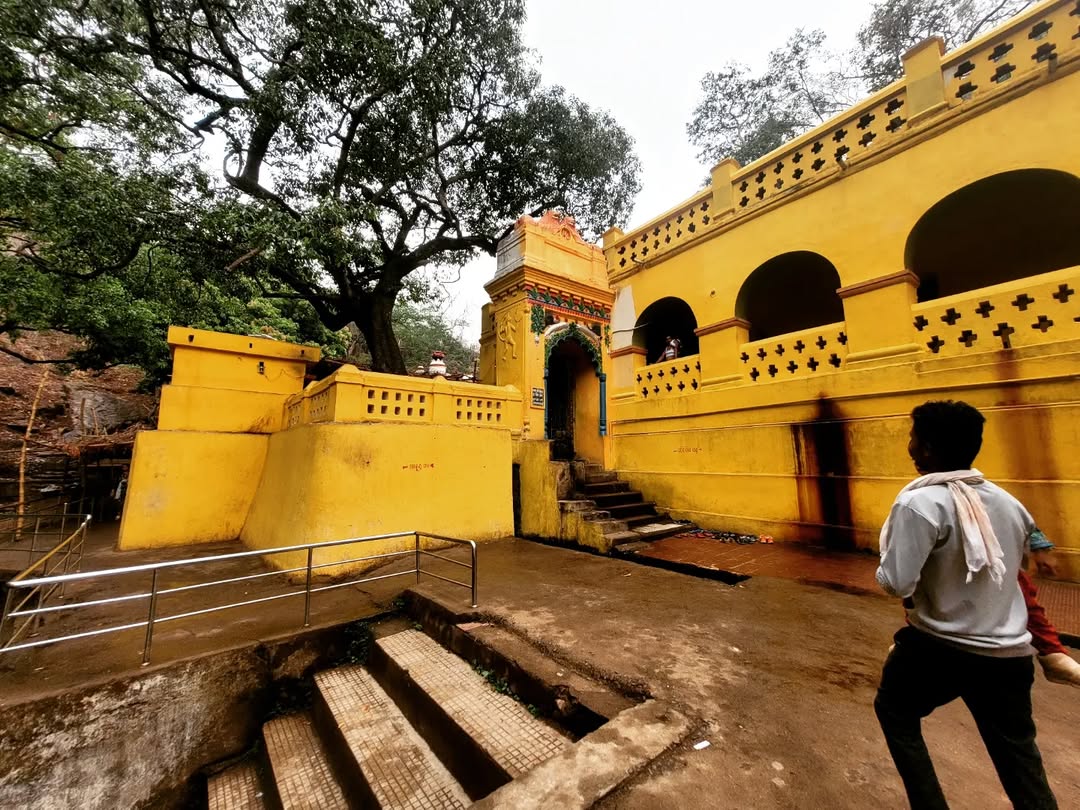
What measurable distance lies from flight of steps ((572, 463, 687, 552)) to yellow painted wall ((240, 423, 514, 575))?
4.35 ft

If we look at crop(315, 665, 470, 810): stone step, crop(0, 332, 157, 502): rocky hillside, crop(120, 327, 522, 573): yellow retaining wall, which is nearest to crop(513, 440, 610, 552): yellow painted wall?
crop(120, 327, 522, 573): yellow retaining wall

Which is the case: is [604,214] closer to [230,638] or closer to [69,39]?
[69,39]

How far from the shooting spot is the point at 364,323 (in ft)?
36.4

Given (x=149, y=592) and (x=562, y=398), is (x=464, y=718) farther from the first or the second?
(x=562, y=398)

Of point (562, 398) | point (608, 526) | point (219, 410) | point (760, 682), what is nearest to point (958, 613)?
point (760, 682)

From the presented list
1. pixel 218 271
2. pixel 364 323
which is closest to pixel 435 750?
pixel 218 271

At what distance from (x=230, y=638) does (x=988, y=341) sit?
784cm

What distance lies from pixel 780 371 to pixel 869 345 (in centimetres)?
105

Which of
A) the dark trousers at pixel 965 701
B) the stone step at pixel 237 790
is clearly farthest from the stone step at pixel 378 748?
the dark trousers at pixel 965 701

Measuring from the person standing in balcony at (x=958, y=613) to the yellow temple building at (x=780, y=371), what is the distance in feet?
13.5

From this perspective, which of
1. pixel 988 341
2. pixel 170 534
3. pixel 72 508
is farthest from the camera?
pixel 72 508

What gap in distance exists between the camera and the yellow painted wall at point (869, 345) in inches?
164

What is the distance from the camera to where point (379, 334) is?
10.8 meters

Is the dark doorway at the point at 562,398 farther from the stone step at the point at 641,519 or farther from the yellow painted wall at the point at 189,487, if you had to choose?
the yellow painted wall at the point at 189,487
